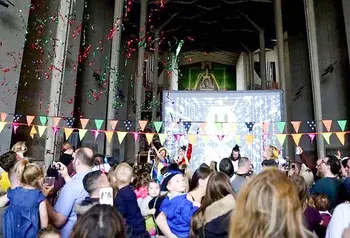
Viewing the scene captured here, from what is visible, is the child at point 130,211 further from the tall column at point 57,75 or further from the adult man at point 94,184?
the tall column at point 57,75

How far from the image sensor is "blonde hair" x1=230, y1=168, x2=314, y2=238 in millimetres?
1164

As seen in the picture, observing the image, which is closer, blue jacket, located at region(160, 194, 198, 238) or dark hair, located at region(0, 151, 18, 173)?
blue jacket, located at region(160, 194, 198, 238)

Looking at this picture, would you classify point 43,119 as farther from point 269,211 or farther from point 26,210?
point 269,211

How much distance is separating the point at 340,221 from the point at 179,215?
1.14 m

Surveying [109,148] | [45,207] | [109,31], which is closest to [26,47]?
[109,148]

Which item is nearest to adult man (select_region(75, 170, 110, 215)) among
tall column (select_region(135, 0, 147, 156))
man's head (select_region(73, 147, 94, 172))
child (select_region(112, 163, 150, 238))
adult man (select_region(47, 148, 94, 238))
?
adult man (select_region(47, 148, 94, 238))

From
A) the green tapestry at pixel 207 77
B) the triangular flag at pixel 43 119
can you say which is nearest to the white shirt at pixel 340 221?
the triangular flag at pixel 43 119

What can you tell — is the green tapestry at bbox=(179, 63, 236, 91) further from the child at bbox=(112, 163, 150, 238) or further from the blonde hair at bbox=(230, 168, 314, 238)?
the blonde hair at bbox=(230, 168, 314, 238)

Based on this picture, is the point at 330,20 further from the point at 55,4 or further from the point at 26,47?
the point at 26,47

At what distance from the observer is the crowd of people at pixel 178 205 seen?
1190mm

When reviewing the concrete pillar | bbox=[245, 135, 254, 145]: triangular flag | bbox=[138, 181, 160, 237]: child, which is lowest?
bbox=[138, 181, 160, 237]: child

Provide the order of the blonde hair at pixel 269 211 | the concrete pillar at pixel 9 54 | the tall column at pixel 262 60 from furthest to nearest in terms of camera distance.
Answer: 1. the tall column at pixel 262 60
2. the concrete pillar at pixel 9 54
3. the blonde hair at pixel 269 211

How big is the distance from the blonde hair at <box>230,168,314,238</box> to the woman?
0.96m

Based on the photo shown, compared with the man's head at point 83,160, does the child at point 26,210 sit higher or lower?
lower
